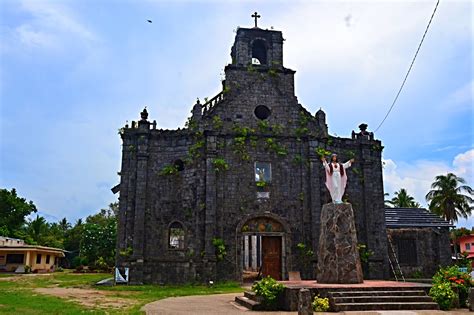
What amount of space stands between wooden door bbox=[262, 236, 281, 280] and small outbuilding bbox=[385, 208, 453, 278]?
663 cm

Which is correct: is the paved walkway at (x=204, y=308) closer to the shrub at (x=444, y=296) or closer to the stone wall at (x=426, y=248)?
the shrub at (x=444, y=296)

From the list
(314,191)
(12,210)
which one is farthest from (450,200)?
(12,210)

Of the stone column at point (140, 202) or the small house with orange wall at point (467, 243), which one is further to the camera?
the small house with orange wall at point (467, 243)

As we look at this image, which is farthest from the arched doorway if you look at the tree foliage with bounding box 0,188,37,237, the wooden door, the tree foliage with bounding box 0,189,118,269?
the tree foliage with bounding box 0,188,37,237

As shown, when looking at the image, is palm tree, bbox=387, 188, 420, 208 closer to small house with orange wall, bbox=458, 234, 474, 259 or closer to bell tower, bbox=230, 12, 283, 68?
small house with orange wall, bbox=458, 234, 474, 259

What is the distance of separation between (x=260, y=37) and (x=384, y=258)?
12.9 m

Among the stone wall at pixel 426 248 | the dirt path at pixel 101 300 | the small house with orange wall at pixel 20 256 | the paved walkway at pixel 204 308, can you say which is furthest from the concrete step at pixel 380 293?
the small house with orange wall at pixel 20 256

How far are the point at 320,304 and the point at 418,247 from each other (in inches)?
571

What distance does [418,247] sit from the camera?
23.7 metres

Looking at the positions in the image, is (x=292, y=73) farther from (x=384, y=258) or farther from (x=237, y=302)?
(x=237, y=302)

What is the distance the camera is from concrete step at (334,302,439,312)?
36.9ft

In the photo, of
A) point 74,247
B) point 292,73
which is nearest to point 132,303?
point 292,73

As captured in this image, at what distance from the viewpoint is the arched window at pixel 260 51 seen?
2381cm

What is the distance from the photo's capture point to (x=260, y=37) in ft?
76.9
